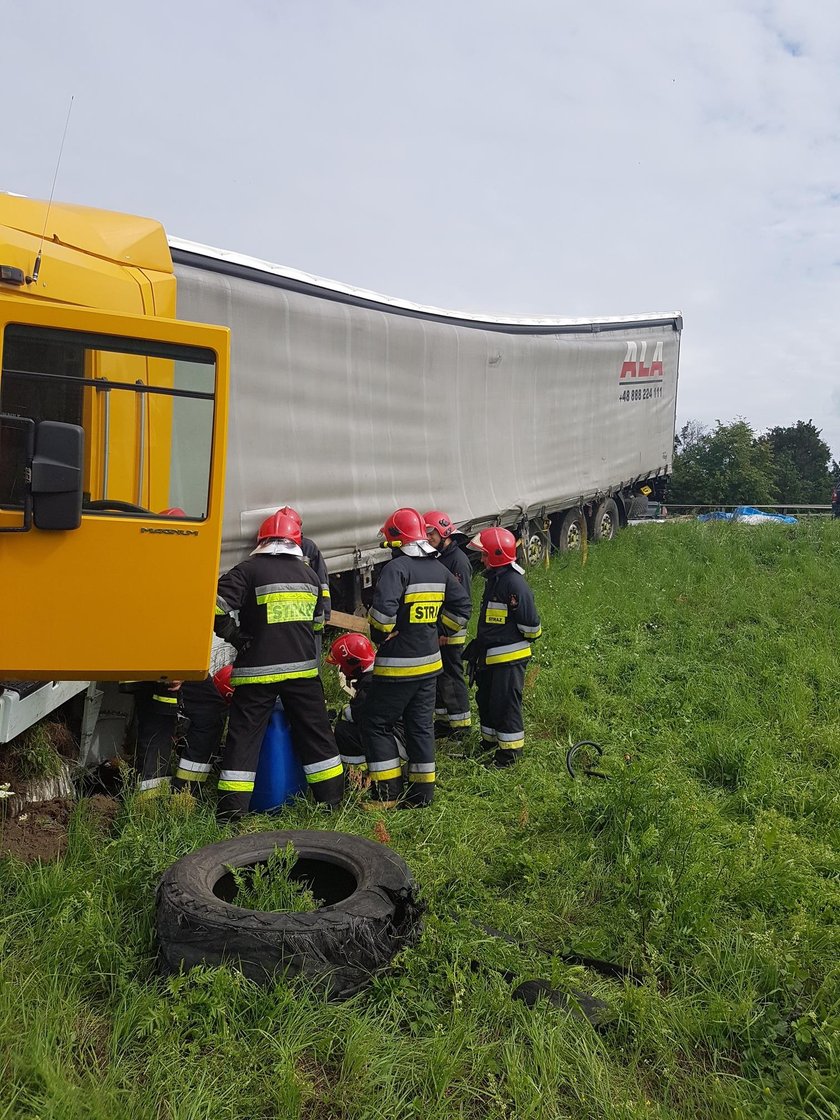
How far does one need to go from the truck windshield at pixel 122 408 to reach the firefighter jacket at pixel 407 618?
158cm

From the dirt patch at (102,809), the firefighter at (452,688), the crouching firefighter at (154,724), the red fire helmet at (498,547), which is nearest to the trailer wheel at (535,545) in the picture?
the firefighter at (452,688)

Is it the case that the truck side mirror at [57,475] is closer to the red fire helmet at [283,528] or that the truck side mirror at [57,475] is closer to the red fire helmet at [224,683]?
the red fire helmet at [283,528]

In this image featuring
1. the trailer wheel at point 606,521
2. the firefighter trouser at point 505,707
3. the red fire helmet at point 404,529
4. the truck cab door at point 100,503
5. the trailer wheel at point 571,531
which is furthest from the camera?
the trailer wheel at point 606,521

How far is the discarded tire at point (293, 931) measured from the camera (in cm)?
289

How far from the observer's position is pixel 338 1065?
2.64 meters

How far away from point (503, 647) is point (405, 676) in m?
1.02

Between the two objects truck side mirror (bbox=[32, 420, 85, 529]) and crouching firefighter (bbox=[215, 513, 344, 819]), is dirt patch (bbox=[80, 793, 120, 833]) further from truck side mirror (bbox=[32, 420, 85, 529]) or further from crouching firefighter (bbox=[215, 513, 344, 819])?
truck side mirror (bbox=[32, 420, 85, 529])

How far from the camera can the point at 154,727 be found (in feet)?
15.2

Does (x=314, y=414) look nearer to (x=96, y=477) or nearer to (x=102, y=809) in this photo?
(x=96, y=477)

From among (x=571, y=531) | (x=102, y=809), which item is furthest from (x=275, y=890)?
(x=571, y=531)

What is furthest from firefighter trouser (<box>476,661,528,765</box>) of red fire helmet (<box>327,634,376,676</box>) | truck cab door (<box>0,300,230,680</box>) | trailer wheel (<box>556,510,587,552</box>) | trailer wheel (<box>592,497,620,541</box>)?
trailer wheel (<box>592,497,620,541</box>)

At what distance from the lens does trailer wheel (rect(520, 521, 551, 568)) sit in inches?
453

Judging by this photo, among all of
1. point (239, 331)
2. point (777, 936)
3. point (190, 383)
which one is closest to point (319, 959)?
point (777, 936)

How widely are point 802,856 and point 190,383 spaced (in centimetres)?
362
